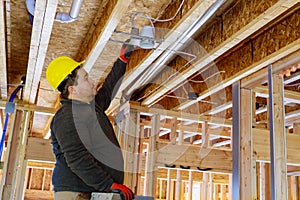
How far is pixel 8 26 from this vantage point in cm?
289

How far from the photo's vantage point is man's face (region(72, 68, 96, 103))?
1715 millimetres

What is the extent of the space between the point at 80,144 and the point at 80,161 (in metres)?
0.08

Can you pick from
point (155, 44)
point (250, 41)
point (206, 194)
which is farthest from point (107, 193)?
point (206, 194)

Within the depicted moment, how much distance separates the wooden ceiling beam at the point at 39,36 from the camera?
6.10ft

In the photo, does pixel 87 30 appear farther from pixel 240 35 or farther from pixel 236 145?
pixel 236 145

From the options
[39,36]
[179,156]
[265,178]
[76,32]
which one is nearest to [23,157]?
[76,32]

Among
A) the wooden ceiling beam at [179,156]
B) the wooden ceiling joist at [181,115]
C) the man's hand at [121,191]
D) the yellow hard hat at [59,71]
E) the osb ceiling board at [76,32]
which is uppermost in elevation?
the osb ceiling board at [76,32]

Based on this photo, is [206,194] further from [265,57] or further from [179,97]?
[265,57]

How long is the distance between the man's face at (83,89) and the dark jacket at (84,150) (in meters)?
0.04

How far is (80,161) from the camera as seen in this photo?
57.2 inches

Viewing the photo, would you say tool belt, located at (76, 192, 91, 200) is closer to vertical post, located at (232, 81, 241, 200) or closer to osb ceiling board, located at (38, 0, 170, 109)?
osb ceiling board, located at (38, 0, 170, 109)

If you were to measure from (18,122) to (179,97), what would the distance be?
5.78 feet

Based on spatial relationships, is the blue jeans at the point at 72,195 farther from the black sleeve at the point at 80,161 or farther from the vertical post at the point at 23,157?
the vertical post at the point at 23,157

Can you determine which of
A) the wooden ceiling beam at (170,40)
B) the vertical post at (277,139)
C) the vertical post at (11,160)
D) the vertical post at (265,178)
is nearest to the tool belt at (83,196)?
the wooden ceiling beam at (170,40)
